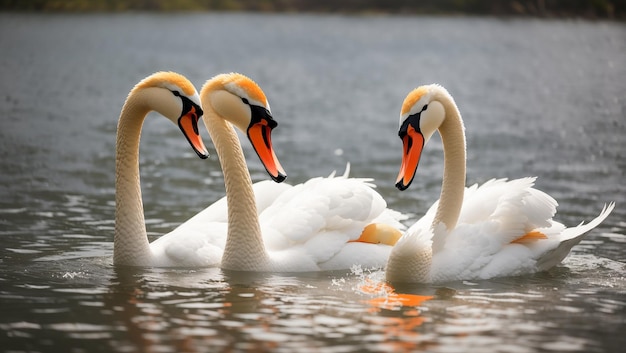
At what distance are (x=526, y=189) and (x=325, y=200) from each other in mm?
1900

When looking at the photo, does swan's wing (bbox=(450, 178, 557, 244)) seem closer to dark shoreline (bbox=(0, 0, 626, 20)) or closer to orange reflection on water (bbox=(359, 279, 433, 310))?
orange reflection on water (bbox=(359, 279, 433, 310))

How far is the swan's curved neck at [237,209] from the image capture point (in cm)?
1063

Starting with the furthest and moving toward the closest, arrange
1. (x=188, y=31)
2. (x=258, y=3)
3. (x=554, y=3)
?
1. (x=258, y=3)
2. (x=554, y=3)
3. (x=188, y=31)

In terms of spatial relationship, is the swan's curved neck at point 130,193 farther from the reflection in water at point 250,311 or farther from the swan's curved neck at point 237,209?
the swan's curved neck at point 237,209

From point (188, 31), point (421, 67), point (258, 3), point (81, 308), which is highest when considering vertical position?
point (258, 3)

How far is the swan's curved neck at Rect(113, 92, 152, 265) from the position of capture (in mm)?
10773

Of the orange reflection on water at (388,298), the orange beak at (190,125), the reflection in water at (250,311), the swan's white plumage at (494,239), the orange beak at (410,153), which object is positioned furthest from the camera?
the orange beak at (190,125)

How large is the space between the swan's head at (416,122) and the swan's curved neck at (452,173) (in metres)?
0.23

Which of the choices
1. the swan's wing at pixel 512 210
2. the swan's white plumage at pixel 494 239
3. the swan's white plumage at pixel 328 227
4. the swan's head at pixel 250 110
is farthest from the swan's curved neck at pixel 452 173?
the swan's head at pixel 250 110

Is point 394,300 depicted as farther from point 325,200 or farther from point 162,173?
point 162,173

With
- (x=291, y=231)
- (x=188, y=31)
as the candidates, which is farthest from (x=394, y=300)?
(x=188, y=31)

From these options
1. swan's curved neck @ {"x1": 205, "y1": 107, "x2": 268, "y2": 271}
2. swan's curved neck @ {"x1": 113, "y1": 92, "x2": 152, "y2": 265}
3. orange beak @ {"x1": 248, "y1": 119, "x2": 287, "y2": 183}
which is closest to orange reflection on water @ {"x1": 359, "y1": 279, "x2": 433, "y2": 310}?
swan's curved neck @ {"x1": 205, "y1": 107, "x2": 268, "y2": 271}

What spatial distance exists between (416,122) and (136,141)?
2667mm

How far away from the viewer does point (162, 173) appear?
18.3 meters
